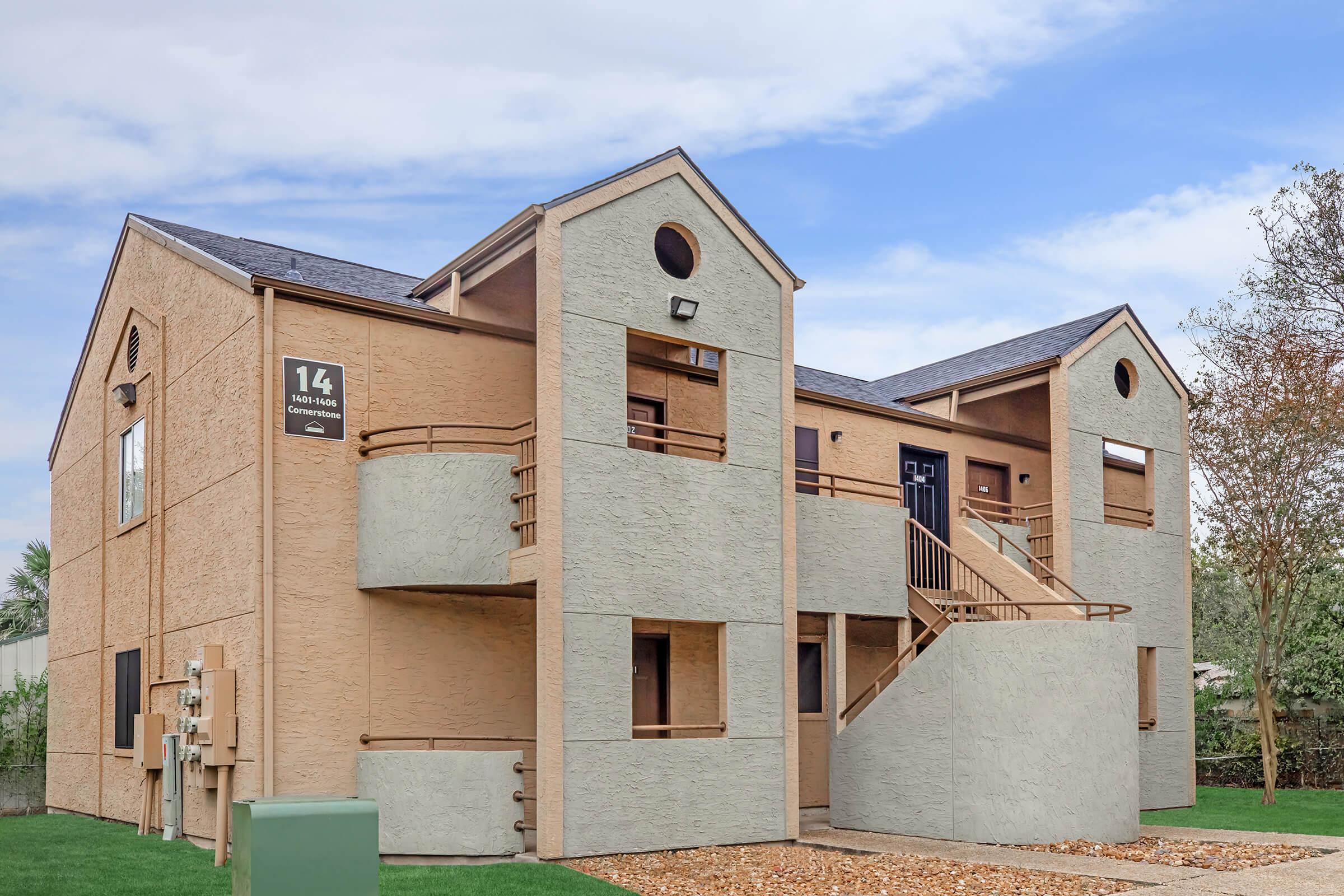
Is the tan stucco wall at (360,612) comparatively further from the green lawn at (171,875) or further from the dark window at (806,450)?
the dark window at (806,450)

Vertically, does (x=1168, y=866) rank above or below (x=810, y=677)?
below

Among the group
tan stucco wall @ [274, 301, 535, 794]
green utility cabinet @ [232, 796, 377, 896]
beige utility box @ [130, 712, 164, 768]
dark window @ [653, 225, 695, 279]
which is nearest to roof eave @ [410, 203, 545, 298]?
tan stucco wall @ [274, 301, 535, 794]

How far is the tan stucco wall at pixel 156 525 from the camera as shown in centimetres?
1475

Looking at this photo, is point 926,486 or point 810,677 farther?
point 926,486

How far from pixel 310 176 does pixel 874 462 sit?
12.8m

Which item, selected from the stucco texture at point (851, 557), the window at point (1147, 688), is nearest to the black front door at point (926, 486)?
the stucco texture at point (851, 557)

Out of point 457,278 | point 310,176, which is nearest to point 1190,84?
point 457,278

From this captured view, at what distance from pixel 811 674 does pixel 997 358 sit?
739 centimetres

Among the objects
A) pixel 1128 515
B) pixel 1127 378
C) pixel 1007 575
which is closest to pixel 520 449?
pixel 1007 575

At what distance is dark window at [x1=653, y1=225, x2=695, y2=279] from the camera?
16180mm

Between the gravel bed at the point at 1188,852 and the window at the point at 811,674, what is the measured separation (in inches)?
175

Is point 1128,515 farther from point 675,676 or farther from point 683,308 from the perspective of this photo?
point 683,308

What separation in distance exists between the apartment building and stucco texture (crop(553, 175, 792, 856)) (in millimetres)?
39

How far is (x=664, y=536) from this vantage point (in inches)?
598
